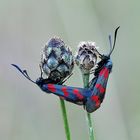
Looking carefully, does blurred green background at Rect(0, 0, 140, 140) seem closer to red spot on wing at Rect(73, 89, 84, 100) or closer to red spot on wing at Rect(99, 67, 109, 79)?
red spot on wing at Rect(99, 67, 109, 79)

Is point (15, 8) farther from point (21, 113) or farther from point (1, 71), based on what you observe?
point (21, 113)

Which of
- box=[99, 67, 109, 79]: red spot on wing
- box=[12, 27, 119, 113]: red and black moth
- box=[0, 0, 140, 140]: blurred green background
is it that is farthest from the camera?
box=[0, 0, 140, 140]: blurred green background

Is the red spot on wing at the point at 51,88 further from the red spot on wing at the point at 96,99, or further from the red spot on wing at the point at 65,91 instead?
the red spot on wing at the point at 96,99

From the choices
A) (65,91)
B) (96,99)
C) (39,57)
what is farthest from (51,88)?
(39,57)

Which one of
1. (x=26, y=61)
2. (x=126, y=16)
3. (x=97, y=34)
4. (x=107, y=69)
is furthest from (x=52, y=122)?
(x=107, y=69)

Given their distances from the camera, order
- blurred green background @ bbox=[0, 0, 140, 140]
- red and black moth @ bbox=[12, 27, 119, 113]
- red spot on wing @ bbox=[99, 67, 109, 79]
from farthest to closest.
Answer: blurred green background @ bbox=[0, 0, 140, 140] < red spot on wing @ bbox=[99, 67, 109, 79] < red and black moth @ bbox=[12, 27, 119, 113]

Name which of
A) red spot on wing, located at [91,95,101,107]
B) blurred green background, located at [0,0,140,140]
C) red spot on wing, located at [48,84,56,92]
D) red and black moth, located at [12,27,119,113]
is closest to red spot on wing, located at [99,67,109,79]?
red and black moth, located at [12,27,119,113]

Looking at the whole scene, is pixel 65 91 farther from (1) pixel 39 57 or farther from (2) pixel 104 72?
(1) pixel 39 57

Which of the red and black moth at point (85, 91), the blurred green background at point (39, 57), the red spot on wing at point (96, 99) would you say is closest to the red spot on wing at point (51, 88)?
the red and black moth at point (85, 91)
